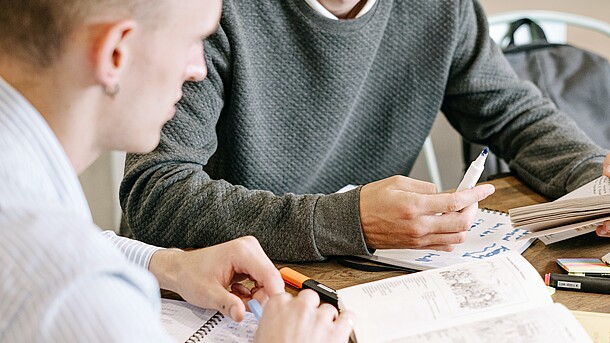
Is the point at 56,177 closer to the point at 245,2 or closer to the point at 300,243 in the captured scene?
the point at 300,243

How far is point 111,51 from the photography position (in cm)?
69

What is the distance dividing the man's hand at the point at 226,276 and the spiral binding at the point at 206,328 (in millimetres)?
17

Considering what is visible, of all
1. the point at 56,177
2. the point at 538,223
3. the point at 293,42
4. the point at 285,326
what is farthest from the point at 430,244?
the point at 56,177

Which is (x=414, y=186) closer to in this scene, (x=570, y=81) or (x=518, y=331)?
(x=518, y=331)

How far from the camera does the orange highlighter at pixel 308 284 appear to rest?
1021mm

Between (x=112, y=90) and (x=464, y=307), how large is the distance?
482mm

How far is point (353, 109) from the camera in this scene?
5.30ft

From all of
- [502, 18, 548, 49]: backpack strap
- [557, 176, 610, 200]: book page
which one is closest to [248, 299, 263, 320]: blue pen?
[557, 176, 610, 200]: book page

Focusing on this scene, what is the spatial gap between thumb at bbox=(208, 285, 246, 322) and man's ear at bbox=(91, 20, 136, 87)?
0.35 meters

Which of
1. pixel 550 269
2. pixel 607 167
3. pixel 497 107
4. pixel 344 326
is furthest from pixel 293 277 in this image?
pixel 497 107

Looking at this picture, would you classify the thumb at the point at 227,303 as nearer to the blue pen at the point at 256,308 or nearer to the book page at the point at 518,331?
the blue pen at the point at 256,308

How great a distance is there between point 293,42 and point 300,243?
460mm

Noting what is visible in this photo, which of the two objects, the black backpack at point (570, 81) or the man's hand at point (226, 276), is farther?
the black backpack at point (570, 81)

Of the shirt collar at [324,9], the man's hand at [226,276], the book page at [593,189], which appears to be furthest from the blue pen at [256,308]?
the shirt collar at [324,9]
